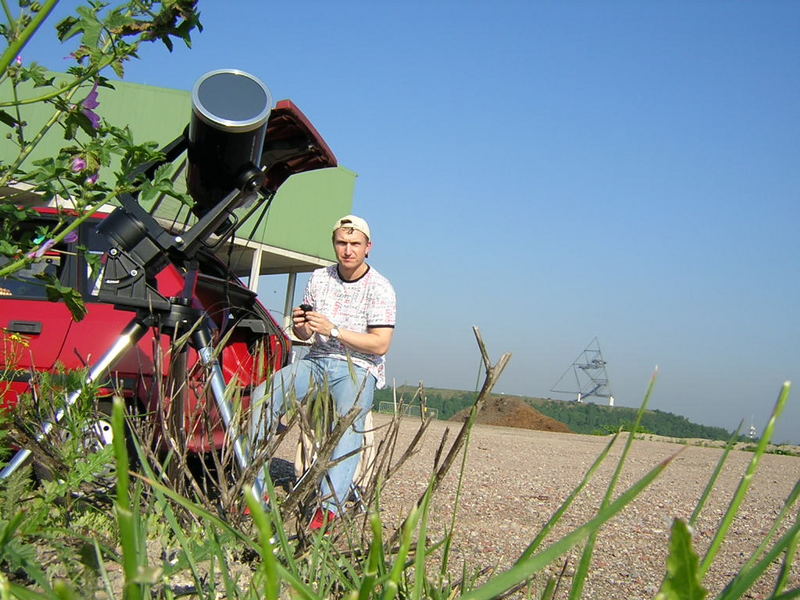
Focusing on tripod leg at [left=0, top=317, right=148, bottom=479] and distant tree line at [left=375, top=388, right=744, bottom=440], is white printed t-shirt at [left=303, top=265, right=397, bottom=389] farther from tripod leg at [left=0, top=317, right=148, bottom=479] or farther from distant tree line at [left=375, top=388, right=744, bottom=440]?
distant tree line at [left=375, top=388, right=744, bottom=440]

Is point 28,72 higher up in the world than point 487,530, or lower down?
higher up

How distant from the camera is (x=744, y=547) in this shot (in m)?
3.83

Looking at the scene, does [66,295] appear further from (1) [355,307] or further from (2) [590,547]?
(1) [355,307]

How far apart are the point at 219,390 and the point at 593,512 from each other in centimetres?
251

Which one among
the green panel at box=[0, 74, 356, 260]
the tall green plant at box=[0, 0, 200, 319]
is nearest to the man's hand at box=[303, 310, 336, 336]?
the tall green plant at box=[0, 0, 200, 319]

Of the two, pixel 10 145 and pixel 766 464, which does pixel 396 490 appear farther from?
pixel 10 145

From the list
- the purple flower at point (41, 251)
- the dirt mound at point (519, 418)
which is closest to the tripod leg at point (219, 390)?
the purple flower at point (41, 251)

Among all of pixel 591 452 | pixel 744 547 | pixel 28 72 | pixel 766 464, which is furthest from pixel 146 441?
pixel 766 464

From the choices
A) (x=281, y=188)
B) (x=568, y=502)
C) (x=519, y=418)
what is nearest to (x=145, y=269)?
(x=568, y=502)

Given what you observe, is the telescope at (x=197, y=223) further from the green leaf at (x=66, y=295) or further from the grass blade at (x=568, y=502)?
the grass blade at (x=568, y=502)

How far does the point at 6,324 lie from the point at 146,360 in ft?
2.50

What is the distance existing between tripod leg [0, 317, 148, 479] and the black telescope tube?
0.51 m

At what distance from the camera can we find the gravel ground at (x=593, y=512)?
3014mm

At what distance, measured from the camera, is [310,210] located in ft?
69.7
